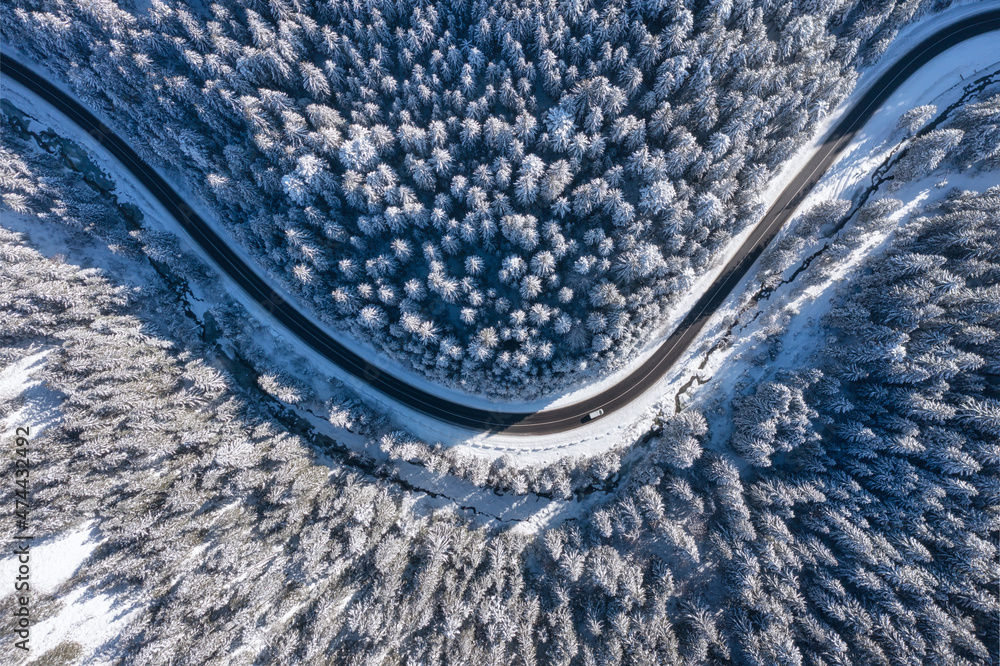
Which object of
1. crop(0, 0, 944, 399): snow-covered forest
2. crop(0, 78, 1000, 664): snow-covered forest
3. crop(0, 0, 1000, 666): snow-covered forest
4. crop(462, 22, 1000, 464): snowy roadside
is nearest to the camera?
crop(0, 78, 1000, 664): snow-covered forest

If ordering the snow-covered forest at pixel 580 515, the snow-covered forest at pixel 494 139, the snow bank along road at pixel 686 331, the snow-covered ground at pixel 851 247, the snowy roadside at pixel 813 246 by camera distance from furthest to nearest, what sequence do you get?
the snow bank along road at pixel 686 331 < the snowy roadside at pixel 813 246 < the snow-covered ground at pixel 851 247 < the snow-covered forest at pixel 494 139 < the snow-covered forest at pixel 580 515

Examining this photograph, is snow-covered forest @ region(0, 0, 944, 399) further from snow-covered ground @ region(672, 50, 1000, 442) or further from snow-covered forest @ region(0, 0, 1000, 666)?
snow-covered ground @ region(672, 50, 1000, 442)

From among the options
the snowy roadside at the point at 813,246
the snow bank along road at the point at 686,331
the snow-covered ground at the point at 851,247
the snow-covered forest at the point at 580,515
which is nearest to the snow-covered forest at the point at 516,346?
the snow-covered forest at the point at 580,515

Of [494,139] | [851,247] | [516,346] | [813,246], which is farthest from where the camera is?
[813,246]

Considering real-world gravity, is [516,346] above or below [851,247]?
below

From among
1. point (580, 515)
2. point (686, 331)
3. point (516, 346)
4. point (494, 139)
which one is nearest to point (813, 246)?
point (686, 331)

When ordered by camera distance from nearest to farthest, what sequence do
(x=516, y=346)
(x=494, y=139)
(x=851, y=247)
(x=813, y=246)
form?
(x=494, y=139) → (x=516, y=346) → (x=851, y=247) → (x=813, y=246)

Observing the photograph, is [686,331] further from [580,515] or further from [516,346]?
[580,515]

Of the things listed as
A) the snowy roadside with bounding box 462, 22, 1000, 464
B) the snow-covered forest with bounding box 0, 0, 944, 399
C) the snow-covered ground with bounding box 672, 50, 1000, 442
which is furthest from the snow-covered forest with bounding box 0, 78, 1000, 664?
the snow-covered forest with bounding box 0, 0, 944, 399

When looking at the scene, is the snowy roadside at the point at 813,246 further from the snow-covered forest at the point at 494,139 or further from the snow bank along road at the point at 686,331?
the snow-covered forest at the point at 494,139
